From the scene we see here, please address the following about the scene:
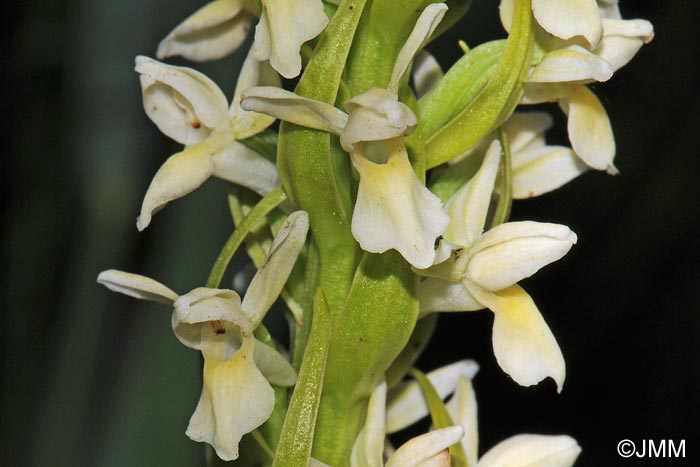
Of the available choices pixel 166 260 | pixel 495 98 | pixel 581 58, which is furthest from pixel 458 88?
pixel 166 260

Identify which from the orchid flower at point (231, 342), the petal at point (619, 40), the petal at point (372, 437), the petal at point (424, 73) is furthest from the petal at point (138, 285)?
the petal at point (619, 40)

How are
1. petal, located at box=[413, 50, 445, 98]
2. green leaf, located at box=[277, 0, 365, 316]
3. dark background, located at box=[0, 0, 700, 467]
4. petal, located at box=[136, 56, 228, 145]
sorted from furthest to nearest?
dark background, located at box=[0, 0, 700, 467] < petal, located at box=[413, 50, 445, 98] < petal, located at box=[136, 56, 228, 145] < green leaf, located at box=[277, 0, 365, 316]

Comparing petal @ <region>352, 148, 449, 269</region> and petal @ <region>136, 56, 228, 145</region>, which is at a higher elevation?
petal @ <region>136, 56, 228, 145</region>

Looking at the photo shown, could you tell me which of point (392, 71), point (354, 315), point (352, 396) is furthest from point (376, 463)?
point (392, 71)

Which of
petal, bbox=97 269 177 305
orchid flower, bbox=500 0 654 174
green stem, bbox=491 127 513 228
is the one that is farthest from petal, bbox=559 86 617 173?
petal, bbox=97 269 177 305

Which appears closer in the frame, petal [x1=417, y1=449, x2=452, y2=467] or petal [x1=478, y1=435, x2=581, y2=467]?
petal [x1=417, y1=449, x2=452, y2=467]

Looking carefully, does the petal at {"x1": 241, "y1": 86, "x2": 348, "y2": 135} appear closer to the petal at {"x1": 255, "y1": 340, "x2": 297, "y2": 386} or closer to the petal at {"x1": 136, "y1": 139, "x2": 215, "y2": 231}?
the petal at {"x1": 136, "y1": 139, "x2": 215, "y2": 231}

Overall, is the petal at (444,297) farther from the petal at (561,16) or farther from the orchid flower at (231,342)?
the petal at (561,16)
